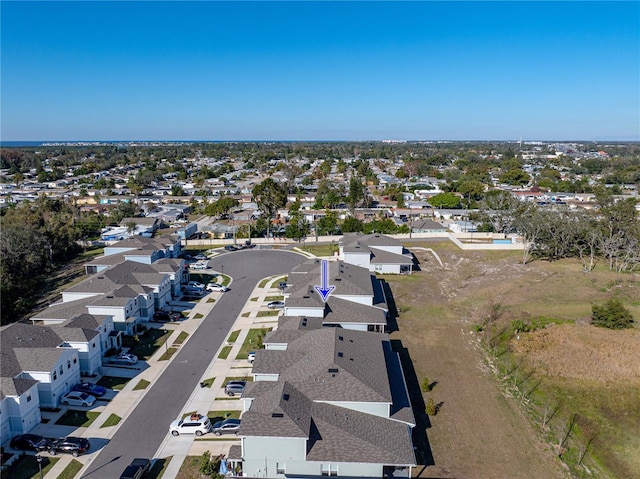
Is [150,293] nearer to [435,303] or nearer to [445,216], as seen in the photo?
[435,303]

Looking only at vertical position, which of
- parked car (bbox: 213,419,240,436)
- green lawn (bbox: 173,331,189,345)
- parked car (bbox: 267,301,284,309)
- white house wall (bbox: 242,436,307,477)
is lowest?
green lawn (bbox: 173,331,189,345)

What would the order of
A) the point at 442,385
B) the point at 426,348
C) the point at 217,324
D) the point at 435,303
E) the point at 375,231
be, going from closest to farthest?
the point at 442,385 → the point at 426,348 → the point at 217,324 → the point at 435,303 → the point at 375,231

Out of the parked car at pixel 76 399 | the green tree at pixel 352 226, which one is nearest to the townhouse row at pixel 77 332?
the parked car at pixel 76 399

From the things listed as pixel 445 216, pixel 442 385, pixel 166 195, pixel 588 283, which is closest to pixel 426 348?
pixel 442 385

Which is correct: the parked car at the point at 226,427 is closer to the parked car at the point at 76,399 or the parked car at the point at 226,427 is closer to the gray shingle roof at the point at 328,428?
the gray shingle roof at the point at 328,428

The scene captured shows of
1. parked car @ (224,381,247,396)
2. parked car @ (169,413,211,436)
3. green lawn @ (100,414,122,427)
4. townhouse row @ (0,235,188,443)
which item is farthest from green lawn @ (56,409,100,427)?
parked car @ (224,381,247,396)

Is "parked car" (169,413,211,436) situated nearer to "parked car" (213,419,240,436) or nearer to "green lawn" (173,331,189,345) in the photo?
"parked car" (213,419,240,436)

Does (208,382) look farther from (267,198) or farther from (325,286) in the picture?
(267,198)
